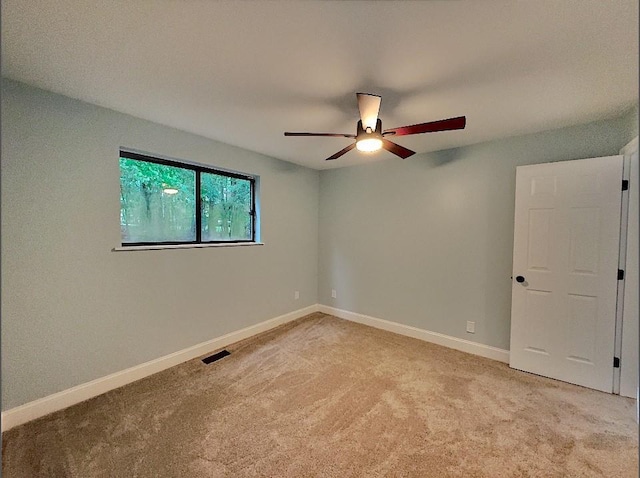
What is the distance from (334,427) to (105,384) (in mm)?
1868

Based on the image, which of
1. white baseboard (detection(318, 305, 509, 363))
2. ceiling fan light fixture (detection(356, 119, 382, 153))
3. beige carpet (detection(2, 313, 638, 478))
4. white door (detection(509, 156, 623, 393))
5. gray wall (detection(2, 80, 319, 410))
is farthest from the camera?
white baseboard (detection(318, 305, 509, 363))

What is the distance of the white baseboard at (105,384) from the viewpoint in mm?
2117

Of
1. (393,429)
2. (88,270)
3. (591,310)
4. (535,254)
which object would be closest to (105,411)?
(88,270)

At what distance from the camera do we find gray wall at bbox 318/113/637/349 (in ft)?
9.92

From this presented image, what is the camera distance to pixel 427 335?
11.8 ft

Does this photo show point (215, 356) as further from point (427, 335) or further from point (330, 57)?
point (330, 57)

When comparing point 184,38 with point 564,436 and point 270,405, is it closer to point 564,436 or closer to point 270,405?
point 270,405

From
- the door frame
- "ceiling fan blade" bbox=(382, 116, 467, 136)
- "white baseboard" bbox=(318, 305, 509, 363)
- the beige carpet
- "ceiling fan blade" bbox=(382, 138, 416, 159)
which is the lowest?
the beige carpet

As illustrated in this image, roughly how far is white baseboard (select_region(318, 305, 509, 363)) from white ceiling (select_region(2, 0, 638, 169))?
7.28 feet

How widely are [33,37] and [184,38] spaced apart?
815 millimetres

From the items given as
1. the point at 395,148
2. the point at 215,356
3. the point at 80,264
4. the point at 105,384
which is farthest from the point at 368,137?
the point at 105,384

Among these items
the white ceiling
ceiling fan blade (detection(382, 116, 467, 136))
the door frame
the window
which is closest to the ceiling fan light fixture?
ceiling fan blade (detection(382, 116, 467, 136))

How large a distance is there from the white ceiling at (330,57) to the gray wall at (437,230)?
384 mm

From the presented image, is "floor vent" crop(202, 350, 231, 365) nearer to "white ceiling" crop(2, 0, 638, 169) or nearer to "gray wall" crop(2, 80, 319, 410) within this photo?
"gray wall" crop(2, 80, 319, 410)
